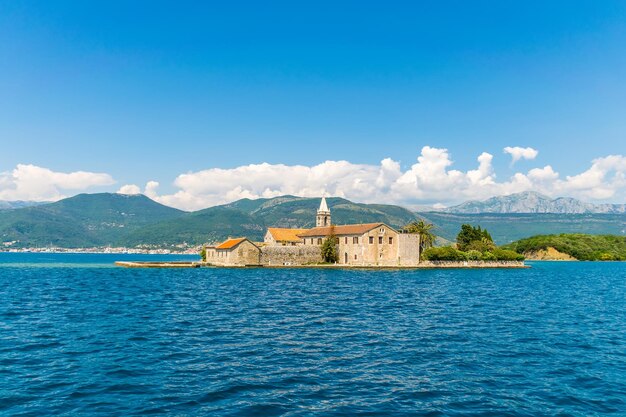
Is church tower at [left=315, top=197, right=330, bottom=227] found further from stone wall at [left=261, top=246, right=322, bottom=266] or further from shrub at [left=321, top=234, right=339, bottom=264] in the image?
stone wall at [left=261, top=246, right=322, bottom=266]

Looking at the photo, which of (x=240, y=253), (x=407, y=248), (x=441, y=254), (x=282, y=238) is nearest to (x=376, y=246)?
(x=407, y=248)

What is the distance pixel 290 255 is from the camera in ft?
357

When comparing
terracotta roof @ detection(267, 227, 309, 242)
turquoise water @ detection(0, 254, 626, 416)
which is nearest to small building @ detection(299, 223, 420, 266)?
terracotta roof @ detection(267, 227, 309, 242)

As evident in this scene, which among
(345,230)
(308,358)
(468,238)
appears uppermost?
(345,230)

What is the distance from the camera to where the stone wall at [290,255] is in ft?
348

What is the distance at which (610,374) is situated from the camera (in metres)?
21.8

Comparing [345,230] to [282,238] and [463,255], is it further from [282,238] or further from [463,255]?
[463,255]

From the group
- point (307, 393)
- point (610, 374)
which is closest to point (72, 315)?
point (307, 393)

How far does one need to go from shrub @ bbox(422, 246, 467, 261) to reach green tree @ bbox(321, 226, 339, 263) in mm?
21214

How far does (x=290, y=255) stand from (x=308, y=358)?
8537cm

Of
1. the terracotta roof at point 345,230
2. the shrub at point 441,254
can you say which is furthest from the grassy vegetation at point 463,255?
the terracotta roof at point 345,230

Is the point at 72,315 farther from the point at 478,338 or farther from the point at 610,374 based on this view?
the point at 610,374

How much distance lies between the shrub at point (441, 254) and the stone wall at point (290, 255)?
25.4 meters

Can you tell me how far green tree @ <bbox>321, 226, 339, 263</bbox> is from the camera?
10900cm
